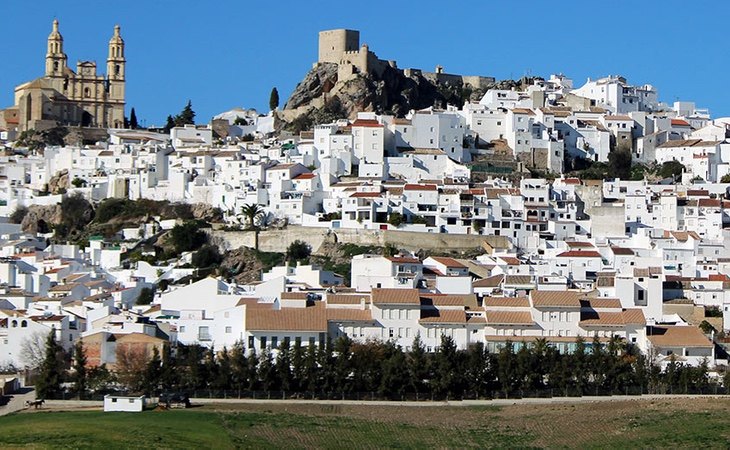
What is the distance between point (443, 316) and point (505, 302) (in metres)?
2.45

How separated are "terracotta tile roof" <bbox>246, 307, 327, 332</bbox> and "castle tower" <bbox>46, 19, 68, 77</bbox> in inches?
1867

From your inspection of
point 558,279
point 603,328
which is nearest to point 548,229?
point 558,279

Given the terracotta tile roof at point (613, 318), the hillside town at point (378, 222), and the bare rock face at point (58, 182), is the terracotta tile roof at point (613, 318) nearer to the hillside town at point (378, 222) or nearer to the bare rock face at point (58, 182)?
the hillside town at point (378, 222)

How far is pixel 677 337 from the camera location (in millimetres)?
56094

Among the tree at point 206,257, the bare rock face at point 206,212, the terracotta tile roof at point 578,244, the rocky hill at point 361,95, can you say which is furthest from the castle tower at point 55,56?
the terracotta tile roof at point 578,244

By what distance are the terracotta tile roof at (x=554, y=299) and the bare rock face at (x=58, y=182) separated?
33121mm

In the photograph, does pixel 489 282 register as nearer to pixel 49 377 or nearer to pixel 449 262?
pixel 449 262

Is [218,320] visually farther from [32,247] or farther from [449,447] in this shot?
[32,247]

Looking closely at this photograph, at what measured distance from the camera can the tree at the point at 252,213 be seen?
240 feet

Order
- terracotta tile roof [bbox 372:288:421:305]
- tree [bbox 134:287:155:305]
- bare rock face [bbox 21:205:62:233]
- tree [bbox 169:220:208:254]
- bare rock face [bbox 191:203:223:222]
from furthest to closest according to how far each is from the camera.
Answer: bare rock face [bbox 21:205:62:233] < bare rock face [bbox 191:203:223:222] < tree [bbox 169:220:208:254] < tree [bbox 134:287:155:305] < terracotta tile roof [bbox 372:288:421:305]

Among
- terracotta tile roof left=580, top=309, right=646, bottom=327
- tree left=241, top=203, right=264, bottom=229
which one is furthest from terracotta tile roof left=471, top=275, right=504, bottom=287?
tree left=241, top=203, right=264, bottom=229

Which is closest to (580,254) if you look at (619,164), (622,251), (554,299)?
(622,251)

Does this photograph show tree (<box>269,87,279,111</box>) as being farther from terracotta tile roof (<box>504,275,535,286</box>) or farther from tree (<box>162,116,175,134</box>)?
terracotta tile roof (<box>504,275,535,286</box>)

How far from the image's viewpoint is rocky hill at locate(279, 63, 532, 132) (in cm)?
9088
